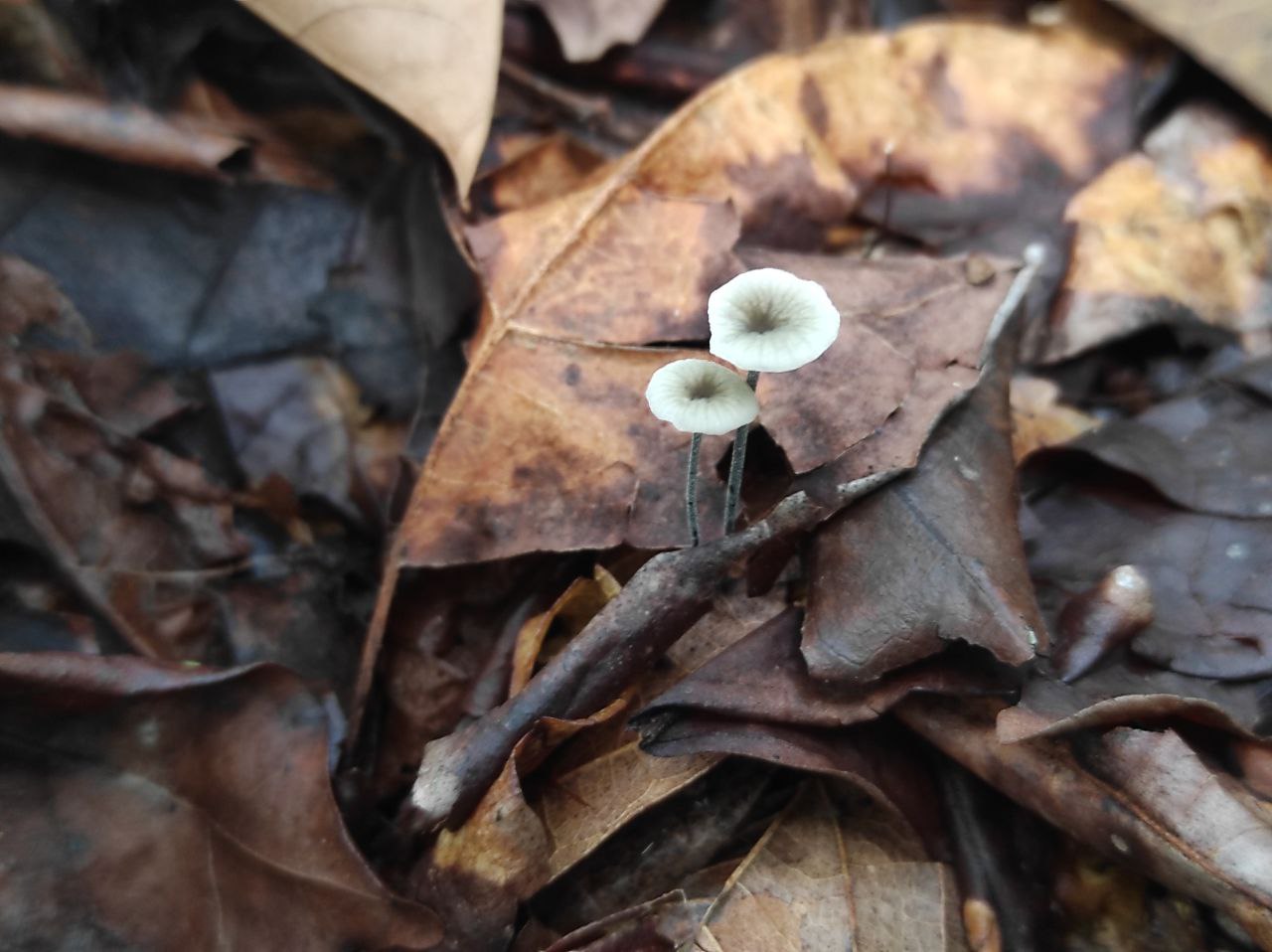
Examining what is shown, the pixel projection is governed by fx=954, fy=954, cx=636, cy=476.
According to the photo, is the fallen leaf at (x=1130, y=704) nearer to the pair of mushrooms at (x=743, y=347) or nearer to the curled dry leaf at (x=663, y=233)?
the curled dry leaf at (x=663, y=233)

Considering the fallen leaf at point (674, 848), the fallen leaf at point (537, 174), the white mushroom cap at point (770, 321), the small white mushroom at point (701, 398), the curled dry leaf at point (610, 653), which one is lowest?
the fallen leaf at point (674, 848)

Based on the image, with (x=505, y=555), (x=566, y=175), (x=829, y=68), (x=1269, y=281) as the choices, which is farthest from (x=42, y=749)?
(x=1269, y=281)

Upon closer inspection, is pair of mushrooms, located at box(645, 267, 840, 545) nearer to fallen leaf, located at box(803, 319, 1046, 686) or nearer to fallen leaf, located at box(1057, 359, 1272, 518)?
fallen leaf, located at box(803, 319, 1046, 686)

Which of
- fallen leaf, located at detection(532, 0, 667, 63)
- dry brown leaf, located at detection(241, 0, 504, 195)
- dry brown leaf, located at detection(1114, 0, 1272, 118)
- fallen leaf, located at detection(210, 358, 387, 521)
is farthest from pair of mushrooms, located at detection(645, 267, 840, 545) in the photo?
dry brown leaf, located at detection(1114, 0, 1272, 118)

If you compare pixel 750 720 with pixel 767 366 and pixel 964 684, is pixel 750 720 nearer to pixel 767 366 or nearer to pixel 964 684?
pixel 964 684

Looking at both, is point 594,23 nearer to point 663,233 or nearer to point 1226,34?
point 663,233

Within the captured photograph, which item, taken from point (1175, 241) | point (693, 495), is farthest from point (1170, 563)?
point (1175, 241)

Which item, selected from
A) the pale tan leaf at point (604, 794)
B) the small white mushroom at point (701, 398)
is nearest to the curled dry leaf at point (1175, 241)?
the small white mushroom at point (701, 398)
